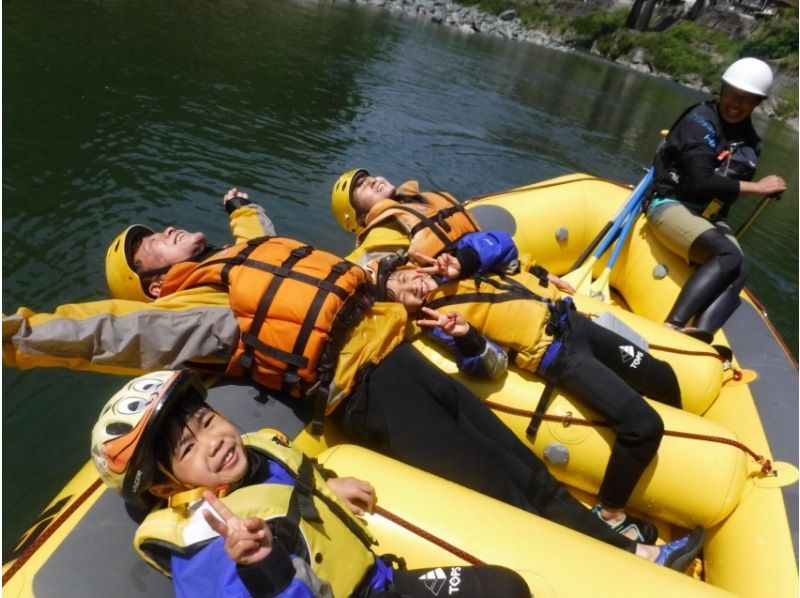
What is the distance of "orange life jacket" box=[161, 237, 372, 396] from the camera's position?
2.37 m

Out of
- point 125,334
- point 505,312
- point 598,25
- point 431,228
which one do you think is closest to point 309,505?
point 125,334

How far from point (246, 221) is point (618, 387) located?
2.23 meters

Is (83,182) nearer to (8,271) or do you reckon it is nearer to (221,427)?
(8,271)

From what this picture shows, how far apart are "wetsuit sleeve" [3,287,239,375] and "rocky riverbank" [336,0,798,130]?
32.2m

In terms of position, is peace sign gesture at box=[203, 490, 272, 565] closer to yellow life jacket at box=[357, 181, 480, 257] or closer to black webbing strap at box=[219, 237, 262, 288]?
black webbing strap at box=[219, 237, 262, 288]

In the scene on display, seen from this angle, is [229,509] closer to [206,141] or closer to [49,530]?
[49,530]

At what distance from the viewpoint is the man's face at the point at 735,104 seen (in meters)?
3.72

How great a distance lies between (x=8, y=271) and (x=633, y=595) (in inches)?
191

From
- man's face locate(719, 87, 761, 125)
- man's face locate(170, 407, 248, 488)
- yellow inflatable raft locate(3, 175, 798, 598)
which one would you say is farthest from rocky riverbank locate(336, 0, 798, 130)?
man's face locate(170, 407, 248, 488)

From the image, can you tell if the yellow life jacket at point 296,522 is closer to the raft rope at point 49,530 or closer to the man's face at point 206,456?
the man's face at point 206,456

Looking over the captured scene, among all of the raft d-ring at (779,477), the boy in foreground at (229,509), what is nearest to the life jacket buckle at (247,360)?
the boy in foreground at (229,509)

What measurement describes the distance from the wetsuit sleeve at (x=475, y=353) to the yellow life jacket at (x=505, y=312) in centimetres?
9

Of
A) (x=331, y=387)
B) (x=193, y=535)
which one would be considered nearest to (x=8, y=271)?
(x=331, y=387)

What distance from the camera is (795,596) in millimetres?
2080
